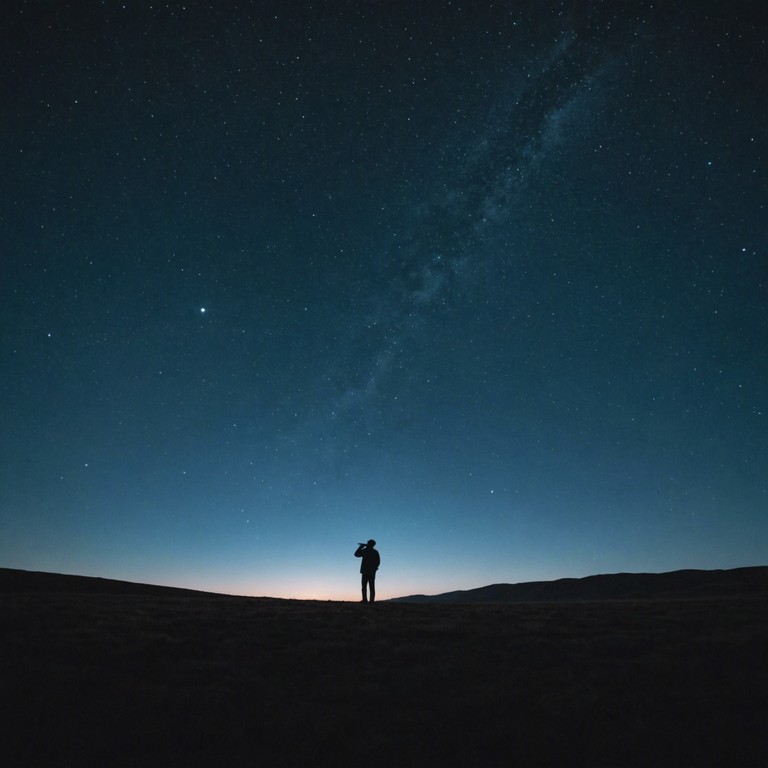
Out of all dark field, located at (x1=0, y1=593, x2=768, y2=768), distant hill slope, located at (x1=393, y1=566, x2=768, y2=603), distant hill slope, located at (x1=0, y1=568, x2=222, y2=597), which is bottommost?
dark field, located at (x1=0, y1=593, x2=768, y2=768)

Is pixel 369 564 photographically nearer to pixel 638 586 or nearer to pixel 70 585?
pixel 70 585

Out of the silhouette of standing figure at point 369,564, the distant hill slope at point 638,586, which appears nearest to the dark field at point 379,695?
the silhouette of standing figure at point 369,564

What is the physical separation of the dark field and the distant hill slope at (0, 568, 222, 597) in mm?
9601

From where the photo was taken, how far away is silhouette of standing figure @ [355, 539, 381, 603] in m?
18.0

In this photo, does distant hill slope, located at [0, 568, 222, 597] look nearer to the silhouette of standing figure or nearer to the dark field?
the silhouette of standing figure

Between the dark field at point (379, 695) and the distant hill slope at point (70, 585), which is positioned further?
the distant hill slope at point (70, 585)

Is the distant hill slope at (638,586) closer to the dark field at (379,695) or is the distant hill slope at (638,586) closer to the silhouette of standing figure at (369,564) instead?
the silhouette of standing figure at (369,564)

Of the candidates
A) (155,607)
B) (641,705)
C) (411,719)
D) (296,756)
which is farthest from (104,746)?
(155,607)

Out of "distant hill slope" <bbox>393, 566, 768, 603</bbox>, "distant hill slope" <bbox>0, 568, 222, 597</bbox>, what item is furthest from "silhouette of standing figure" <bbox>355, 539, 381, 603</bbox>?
"distant hill slope" <bbox>393, 566, 768, 603</bbox>

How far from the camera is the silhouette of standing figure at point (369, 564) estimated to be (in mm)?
18031

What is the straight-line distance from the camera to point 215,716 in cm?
518

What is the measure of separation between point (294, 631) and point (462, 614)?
497cm

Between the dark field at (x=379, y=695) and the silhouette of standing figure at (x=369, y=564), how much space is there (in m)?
8.76

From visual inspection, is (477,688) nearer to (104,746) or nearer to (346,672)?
(346,672)
